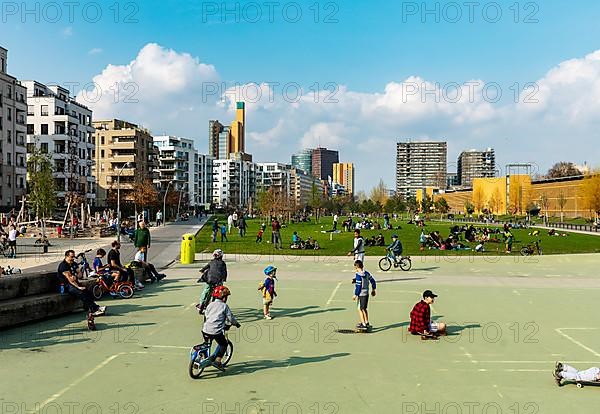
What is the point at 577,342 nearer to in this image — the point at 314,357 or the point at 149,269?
the point at 314,357

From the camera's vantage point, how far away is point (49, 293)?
1505 centimetres

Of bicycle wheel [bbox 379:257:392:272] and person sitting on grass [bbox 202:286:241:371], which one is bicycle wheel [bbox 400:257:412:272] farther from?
person sitting on grass [bbox 202:286:241:371]

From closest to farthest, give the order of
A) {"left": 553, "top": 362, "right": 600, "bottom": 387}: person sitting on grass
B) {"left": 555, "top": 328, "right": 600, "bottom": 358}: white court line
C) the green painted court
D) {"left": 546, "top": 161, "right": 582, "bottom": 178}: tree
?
the green painted court
{"left": 553, "top": 362, "right": 600, "bottom": 387}: person sitting on grass
{"left": 555, "top": 328, "right": 600, "bottom": 358}: white court line
{"left": 546, "top": 161, "right": 582, "bottom": 178}: tree

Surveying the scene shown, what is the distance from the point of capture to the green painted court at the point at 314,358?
27.7 feet

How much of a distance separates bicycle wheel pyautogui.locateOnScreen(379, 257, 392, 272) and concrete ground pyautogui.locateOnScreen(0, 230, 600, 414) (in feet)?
22.3

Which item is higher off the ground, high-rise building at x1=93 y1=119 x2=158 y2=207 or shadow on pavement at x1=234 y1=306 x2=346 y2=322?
high-rise building at x1=93 y1=119 x2=158 y2=207

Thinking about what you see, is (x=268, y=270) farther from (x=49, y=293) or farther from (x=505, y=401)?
(x=505, y=401)

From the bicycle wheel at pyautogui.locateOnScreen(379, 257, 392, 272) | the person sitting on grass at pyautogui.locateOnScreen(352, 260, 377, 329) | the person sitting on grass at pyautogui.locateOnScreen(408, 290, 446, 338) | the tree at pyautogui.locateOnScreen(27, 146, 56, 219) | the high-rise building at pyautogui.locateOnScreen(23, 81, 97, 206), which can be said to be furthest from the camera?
the high-rise building at pyautogui.locateOnScreen(23, 81, 97, 206)

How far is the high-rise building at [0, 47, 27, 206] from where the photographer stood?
6744 cm

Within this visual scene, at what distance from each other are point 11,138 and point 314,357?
229 feet

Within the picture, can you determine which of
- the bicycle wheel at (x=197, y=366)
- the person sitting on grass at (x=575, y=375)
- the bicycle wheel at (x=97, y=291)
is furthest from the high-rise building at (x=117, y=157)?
the person sitting on grass at (x=575, y=375)

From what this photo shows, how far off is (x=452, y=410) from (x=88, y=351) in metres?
7.17

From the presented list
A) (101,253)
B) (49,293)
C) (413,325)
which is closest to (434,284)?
(413,325)

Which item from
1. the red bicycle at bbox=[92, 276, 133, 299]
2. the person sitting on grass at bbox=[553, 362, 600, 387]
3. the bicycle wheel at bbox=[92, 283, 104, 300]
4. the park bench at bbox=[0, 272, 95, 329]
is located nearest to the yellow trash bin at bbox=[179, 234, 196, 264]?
the red bicycle at bbox=[92, 276, 133, 299]
